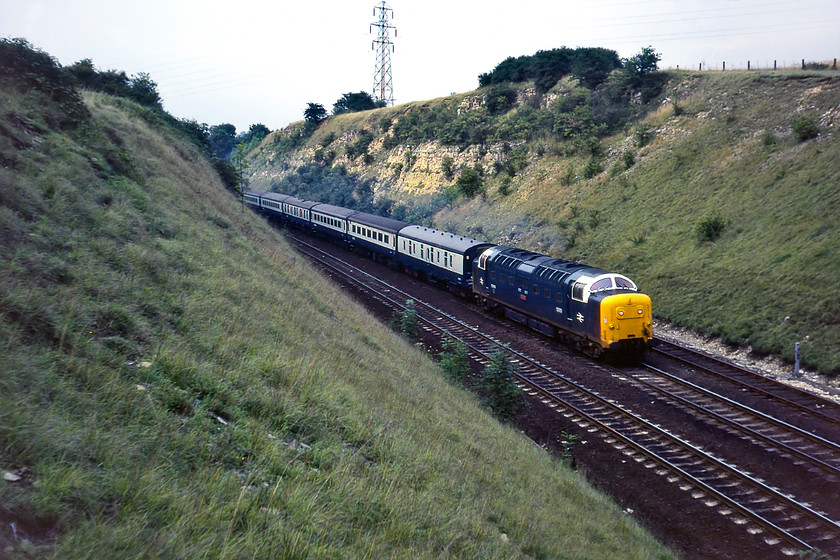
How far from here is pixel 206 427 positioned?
6301 millimetres

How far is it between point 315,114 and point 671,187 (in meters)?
76.7

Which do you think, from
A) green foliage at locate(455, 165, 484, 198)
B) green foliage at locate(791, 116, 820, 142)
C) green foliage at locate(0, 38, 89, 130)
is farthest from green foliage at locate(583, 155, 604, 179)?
green foliage at locate(0, 38, 89, 130)

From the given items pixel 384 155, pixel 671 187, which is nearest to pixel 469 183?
pixel 671 187

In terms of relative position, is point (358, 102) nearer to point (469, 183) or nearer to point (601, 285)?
point (469, 183)

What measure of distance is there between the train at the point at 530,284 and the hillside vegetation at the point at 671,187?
15.9ft

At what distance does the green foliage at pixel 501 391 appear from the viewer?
14.6m

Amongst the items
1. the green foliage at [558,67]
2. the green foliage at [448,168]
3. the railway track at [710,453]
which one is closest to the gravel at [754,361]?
the railway track at [710,453]

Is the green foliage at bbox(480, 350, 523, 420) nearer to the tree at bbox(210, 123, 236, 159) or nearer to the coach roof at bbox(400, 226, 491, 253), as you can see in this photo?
the coach roof at bbox(400, 226, 491, 253)

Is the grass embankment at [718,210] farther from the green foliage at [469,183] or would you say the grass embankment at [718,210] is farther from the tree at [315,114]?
the tree at [315,114]

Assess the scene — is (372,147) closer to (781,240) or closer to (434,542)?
(781,240)

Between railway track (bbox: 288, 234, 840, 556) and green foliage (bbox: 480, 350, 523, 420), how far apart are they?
5.92 ft

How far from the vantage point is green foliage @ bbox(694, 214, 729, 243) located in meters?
26.4

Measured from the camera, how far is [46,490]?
165 inches

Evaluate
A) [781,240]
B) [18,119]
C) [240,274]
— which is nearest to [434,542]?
[240,274]
